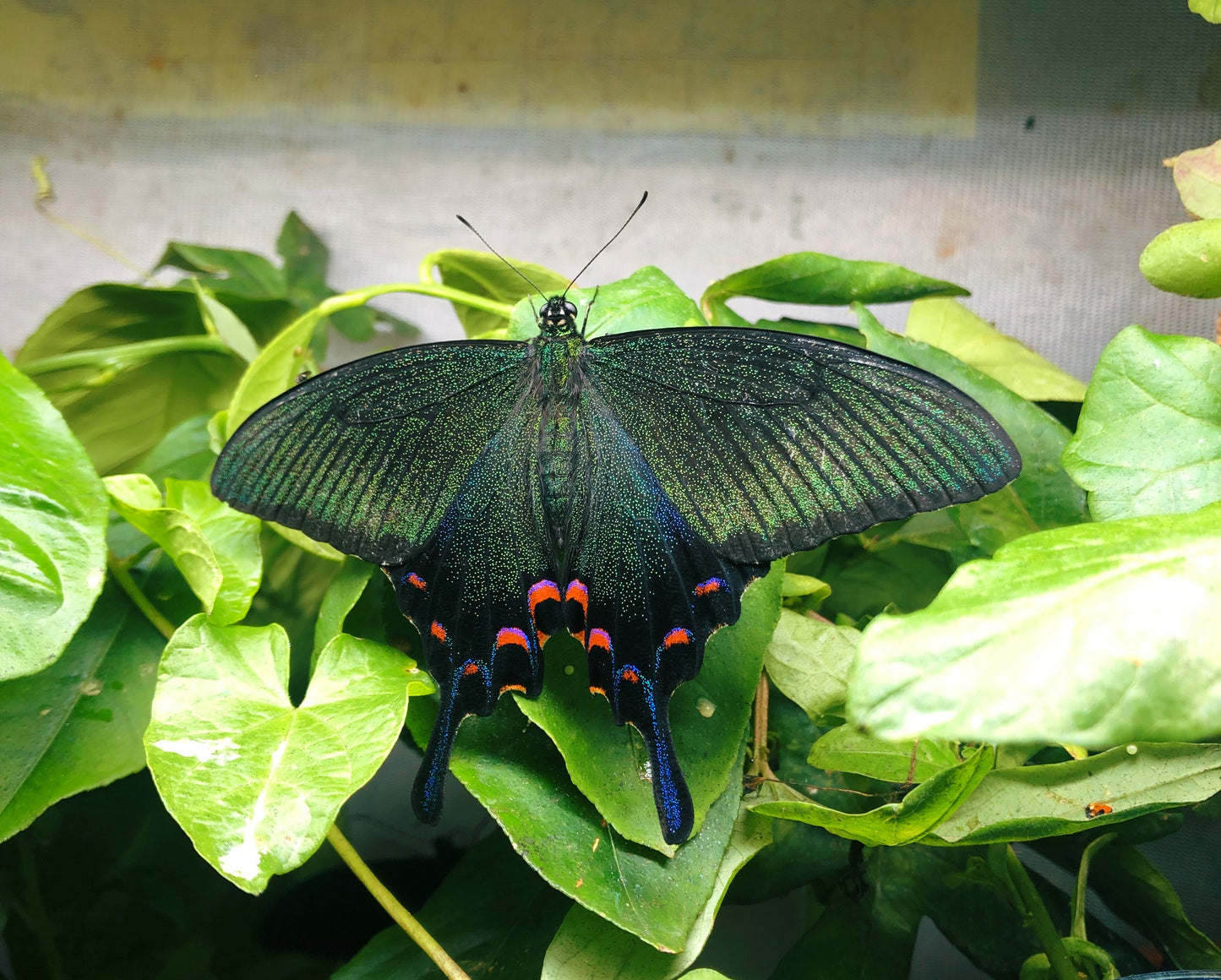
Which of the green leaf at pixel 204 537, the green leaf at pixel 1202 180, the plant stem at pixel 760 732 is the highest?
the green leaf at pixel 1202 180

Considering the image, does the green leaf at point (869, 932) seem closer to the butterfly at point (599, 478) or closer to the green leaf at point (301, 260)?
the butterfly at point (599, 478)

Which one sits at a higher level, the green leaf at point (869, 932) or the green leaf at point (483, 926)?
the green leaf at point (483, 926)

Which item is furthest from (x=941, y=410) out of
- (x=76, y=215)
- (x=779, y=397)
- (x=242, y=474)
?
(x=76, y=215)

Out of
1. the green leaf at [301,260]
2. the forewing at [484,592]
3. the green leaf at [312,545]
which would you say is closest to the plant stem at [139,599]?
the green leaf at [312,545]

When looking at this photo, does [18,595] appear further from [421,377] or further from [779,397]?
[779,397]

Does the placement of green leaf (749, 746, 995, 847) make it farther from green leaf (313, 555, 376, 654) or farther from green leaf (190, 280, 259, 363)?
green leaf (190, 280, 259, 363)

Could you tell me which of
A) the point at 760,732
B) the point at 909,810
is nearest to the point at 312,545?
the point at 760,732
